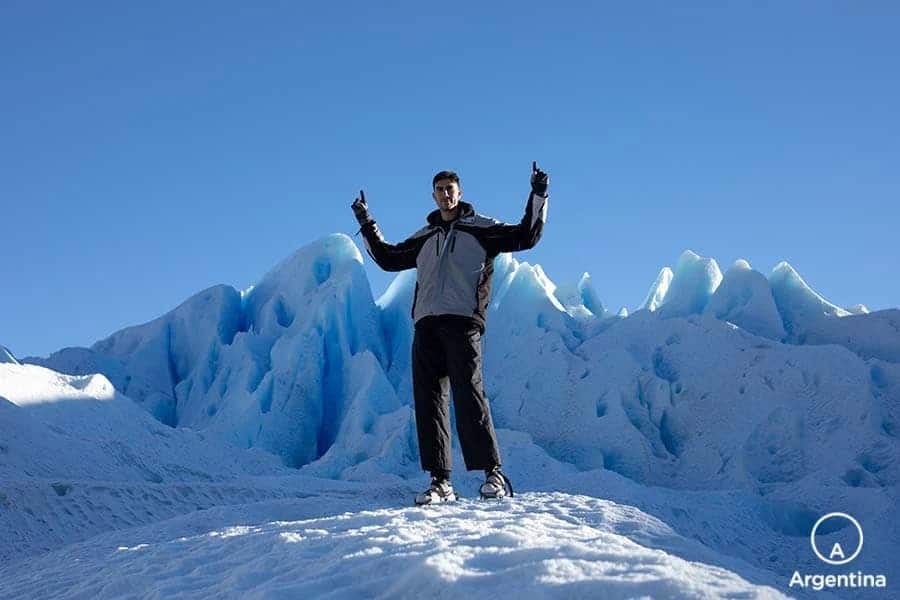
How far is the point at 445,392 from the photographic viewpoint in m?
3.71

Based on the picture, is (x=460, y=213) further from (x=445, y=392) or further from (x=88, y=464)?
(x=88, y=464)

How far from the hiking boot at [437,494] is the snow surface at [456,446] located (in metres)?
0.24

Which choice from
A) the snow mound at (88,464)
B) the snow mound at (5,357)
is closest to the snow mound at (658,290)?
the snow mound at (88,464)

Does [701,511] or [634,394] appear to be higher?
[634,394]

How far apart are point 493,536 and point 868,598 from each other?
579 cm

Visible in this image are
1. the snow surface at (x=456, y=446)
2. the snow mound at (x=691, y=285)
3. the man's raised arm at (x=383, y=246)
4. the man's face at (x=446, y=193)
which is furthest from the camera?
the snow mound at (x=691, y=285)

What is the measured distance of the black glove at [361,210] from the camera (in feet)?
12.5

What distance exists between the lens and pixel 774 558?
333 inches

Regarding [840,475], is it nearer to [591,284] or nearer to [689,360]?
[689,360]

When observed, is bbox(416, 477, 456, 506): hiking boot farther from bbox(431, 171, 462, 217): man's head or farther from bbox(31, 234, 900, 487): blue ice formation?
bbox(31, 234, 900, 487): blue ice formation

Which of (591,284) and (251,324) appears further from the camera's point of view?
(591,284)

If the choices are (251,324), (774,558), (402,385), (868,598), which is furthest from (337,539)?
(251,324)

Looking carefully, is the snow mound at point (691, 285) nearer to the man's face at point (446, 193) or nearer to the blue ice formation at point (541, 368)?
the blue ice formation at point (541, 368)

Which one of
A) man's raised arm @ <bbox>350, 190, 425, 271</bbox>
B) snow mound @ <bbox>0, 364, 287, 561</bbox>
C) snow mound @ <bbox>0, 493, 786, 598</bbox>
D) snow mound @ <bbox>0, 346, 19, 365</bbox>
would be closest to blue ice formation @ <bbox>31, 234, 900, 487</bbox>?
snow mound @ <bbox>0, 346, 19, 365</bbox>
